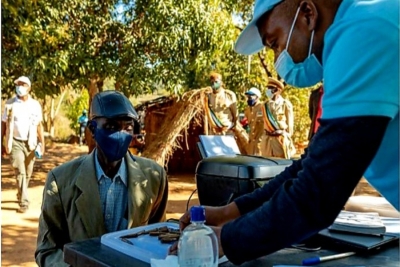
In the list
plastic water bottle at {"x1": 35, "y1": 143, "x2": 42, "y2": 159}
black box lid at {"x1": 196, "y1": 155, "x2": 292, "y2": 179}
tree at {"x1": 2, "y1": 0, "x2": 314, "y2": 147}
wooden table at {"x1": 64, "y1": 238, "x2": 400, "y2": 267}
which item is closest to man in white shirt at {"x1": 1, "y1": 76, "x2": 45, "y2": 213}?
plastic water bottle at {"x1": 35, "y1": 143, "x2": 42, "y2": 159}

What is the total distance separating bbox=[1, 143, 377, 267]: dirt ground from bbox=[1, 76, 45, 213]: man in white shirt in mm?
345

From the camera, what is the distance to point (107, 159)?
7.42 ft

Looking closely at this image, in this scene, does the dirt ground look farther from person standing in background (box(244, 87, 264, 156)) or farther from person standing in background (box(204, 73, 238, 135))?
person standing in background (box(244, 87, 264, 156))

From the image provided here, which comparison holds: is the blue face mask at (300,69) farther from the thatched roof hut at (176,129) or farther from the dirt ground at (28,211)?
the thatched roof hut at (176,129)

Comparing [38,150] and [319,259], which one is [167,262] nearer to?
[319,259]

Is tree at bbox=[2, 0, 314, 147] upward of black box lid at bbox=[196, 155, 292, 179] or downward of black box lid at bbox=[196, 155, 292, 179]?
upward

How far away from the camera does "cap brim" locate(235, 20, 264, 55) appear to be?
139cm

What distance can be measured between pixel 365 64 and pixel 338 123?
128mm

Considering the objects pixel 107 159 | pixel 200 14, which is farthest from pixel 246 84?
pixel 107 159

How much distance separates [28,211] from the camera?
641 cm

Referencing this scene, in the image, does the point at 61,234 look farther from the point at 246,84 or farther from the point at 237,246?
the point at 246,84

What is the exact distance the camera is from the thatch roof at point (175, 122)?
843cm

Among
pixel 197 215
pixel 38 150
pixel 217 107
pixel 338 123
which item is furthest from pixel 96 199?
pixel 217 107

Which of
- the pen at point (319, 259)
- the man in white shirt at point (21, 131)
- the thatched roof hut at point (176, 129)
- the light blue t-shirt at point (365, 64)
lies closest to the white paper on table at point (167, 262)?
the pen at point (319, 259)
